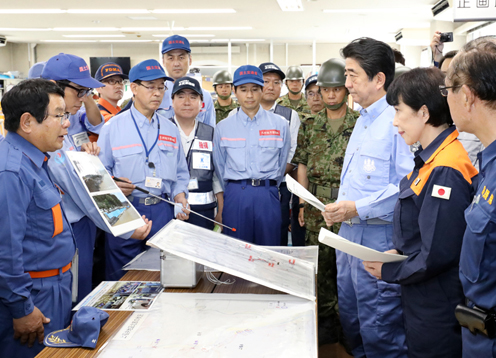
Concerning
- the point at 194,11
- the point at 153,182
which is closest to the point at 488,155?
the point at 153,182

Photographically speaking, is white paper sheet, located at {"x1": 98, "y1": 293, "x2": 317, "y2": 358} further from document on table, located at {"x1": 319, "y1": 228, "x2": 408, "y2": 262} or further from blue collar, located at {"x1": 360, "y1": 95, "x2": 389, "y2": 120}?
blue collar, located at {"x1": 360, "y1": 95, "x2": 389, "y2": 120}

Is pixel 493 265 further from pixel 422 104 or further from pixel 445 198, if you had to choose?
pixel 422 104

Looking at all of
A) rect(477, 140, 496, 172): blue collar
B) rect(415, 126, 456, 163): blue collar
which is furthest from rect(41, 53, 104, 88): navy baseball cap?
rect(477, 140, 496, 172): blue collar

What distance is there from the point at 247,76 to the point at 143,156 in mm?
965

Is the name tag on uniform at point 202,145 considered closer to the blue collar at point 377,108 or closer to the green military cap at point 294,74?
the blue collar at point 377,108

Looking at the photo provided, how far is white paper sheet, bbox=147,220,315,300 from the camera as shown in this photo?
163cm

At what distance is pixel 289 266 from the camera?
1882 mm

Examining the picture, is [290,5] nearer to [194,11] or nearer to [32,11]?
[194,11]

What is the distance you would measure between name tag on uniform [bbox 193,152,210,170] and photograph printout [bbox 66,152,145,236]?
1.19m

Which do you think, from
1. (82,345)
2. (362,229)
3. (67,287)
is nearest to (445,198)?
(362,229)

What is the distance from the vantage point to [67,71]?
238cm

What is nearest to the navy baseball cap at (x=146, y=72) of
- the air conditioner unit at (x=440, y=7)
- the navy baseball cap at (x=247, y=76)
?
the navy baseball cap at (x=247, y=76)

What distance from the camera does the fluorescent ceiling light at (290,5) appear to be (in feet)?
28.5

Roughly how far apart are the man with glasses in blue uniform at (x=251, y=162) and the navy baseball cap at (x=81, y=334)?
1.63 meters
